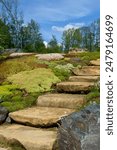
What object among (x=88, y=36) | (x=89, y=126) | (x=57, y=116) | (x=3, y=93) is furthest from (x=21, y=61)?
(x=88, y=36)

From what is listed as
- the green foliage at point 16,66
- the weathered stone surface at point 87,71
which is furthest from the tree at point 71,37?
the weathered stone surface at point 87,71

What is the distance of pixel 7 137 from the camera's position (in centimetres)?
510

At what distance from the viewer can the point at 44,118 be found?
556 centimetres

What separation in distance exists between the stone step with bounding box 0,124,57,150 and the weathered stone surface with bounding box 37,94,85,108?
997 mm

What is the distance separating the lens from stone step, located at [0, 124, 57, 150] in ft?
15.1

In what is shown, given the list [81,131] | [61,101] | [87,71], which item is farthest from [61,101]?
[87,71]

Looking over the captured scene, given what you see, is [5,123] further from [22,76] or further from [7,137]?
[22,76]

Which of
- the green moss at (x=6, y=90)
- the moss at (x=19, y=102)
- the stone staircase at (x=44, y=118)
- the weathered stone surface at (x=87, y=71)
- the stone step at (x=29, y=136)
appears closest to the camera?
the stone step at (x=29, y=136)

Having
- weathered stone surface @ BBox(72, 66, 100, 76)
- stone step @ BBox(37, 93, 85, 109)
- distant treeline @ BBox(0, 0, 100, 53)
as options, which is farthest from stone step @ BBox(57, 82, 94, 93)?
distant treeline @ BBox(0, 0, 100, 53)

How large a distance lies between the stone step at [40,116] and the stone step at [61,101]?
257 millimetres

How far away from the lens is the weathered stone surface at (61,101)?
20.7 feet

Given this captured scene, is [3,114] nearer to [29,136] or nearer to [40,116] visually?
[40,116]

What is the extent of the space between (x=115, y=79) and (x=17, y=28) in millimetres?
20920

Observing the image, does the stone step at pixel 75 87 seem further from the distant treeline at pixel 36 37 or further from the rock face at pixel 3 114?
the distant treeline at pixel 36 37
